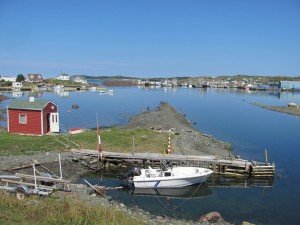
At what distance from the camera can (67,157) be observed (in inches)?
1203

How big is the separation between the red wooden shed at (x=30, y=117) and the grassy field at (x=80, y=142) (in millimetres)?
1276

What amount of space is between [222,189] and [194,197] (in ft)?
11.0

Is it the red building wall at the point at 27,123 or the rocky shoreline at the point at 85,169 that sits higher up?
the red building wall at the point at 27,123

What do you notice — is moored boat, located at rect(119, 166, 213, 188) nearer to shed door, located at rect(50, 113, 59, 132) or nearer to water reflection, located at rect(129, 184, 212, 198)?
water reflection, located at rect(129, 184, 212, 198)

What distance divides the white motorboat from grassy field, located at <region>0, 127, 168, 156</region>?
7245mm

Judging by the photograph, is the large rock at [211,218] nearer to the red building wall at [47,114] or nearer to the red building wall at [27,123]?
the red building wall at [27,123]

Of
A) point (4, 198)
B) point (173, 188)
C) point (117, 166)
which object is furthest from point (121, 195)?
point (4, 198)

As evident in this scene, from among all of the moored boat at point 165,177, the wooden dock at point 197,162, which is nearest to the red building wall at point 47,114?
the wooden dock at point 197,162

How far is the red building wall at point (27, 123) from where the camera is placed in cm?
3722

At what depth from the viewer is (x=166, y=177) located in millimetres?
27172

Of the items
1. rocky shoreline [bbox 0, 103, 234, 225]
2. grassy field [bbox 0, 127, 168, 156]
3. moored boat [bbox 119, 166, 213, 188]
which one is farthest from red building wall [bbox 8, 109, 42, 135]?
moored boat [bbox 119, 166, 213, 188]

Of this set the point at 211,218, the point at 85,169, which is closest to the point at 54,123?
the point at 85,169

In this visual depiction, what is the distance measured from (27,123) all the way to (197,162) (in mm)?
17713

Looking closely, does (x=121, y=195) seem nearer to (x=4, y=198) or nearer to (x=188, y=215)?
(x=188, y=215)
